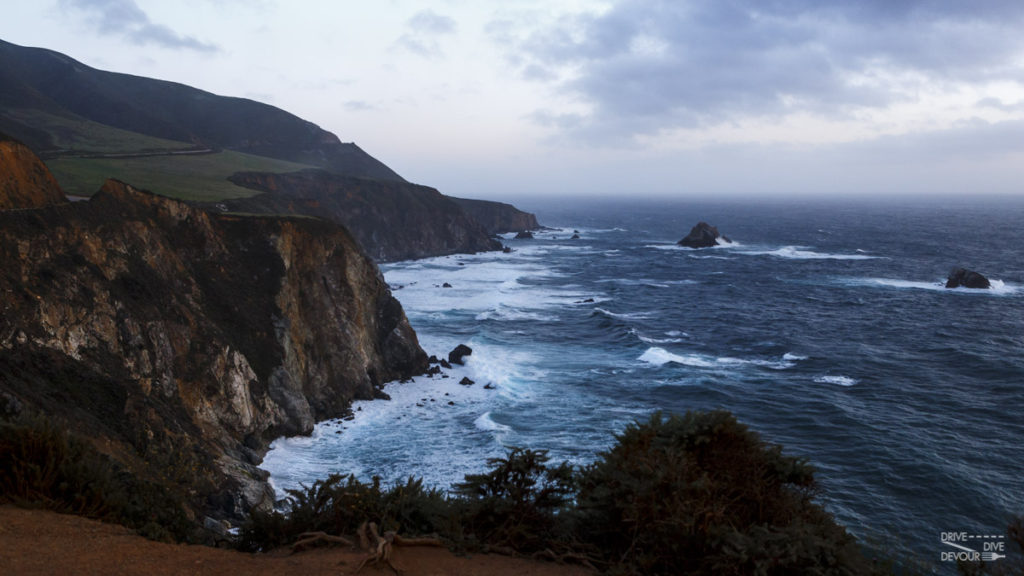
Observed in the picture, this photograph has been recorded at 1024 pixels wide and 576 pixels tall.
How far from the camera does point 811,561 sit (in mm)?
7547

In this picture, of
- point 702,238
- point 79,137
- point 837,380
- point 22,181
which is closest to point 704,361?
point 837,380

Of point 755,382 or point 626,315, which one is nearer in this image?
point 755,382

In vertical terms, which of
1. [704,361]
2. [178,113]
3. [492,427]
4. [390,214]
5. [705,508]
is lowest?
[492,427]

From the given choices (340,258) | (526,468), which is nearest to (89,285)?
(340,258)

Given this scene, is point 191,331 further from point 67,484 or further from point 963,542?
point 963,542

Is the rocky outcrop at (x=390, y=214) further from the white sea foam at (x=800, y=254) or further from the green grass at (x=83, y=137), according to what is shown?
the white sea foam at (x=800, y=254)

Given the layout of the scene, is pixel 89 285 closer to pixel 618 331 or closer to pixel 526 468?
pixel 526 468

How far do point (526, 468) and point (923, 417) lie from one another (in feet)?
103

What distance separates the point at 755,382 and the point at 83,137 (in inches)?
3296

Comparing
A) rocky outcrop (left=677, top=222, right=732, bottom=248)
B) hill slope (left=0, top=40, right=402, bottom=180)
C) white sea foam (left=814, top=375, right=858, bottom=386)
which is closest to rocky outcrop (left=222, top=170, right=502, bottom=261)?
hill slope (left=0, top=40, right=402, bottom=180)

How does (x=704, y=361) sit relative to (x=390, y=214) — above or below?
below

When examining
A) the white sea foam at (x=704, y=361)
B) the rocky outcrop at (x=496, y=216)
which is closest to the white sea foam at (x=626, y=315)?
the white sea foam at (x=704, y=361)

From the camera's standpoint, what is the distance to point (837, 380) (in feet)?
125

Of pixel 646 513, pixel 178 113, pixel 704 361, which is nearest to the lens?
pixel 646 513
